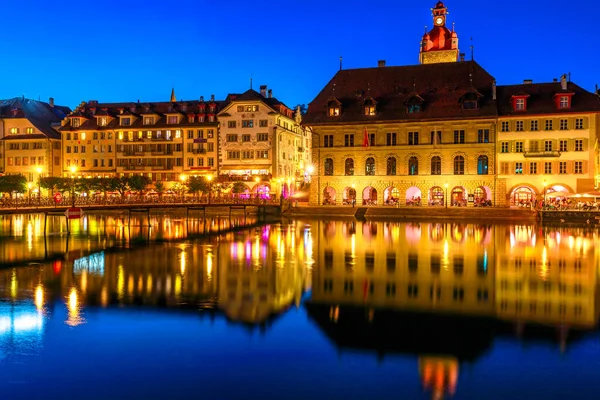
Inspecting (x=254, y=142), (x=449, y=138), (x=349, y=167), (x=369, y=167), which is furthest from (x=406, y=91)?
(x=254, y=142)

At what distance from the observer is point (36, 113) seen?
82438 mm

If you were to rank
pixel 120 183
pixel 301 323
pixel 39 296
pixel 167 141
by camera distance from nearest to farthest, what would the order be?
pixel 301 323, pixel 39 296, pixel 120 183, pixel 167 141

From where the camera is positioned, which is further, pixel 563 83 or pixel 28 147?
pixel 28 147

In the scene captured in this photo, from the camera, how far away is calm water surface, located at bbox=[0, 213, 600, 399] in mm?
13039

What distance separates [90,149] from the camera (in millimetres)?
75938

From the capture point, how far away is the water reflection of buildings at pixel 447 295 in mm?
15766

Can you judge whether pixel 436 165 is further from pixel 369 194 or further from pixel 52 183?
pixel 52 183

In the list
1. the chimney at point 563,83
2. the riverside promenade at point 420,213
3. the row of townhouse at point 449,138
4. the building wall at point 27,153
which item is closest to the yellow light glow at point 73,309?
the riverside promenade at point 420,213

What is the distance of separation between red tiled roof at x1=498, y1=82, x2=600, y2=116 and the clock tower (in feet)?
47.7

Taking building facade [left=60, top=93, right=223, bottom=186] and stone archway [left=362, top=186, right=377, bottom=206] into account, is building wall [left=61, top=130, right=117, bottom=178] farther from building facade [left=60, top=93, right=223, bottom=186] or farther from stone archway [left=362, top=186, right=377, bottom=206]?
stone archway [left=362, top=186, right=377, bottom=206]

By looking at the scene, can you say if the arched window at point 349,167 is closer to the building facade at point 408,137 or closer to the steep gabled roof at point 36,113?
the building facade at point 408,137

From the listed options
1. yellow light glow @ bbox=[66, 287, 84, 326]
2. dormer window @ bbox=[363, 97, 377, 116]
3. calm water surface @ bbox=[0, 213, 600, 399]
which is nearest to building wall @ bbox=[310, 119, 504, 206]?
dormer window @ bbox=[363, 97, 377, 116]

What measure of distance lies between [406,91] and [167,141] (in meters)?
29.6

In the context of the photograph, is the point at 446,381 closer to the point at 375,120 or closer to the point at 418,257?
the point at 418,257
